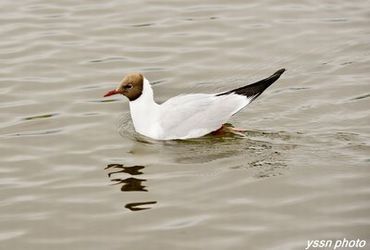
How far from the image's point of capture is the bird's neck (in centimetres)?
962

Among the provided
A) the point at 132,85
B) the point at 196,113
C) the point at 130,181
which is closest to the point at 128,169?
the point at 130,181

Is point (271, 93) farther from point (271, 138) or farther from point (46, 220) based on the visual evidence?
point (46, 220)

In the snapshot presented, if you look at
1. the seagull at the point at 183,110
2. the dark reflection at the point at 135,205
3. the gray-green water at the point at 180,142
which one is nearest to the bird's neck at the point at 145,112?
the seagull at the point at 183,110

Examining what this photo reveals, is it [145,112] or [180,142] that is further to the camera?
[145,112]

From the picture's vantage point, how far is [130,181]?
8.53 metres

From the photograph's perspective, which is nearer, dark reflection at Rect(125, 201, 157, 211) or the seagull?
dark reflection at Rect(125, 201, 157, 211)

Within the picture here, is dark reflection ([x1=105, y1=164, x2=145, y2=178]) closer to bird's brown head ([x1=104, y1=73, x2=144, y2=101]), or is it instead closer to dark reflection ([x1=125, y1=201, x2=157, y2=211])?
dark reflection ([x1=125, y1=201, x2=157, y2=211])

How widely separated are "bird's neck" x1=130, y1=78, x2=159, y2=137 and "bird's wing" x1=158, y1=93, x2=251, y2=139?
11 centimetres

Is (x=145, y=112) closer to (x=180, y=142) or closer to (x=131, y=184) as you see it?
(x=180, y=142)

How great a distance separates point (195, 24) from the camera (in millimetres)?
12609

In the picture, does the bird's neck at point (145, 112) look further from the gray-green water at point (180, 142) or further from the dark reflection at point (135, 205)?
the dark reflection at point (135, 205)

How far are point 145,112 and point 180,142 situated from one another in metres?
0.56

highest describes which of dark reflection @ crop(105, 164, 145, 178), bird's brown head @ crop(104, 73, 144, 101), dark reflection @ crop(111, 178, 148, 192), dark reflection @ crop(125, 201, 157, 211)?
bird's brown head @ crop(104, 73, 144, 101)

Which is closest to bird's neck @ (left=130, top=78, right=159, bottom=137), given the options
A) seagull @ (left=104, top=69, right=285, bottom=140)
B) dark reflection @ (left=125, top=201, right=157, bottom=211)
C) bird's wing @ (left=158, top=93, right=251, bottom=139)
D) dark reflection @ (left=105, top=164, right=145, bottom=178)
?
seagull @ (left=104, top=69, right=285, bottom=140)
